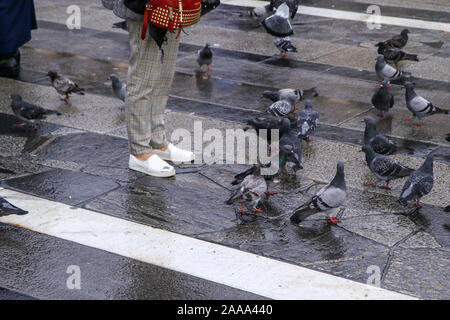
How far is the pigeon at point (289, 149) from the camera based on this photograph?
6.43 meters

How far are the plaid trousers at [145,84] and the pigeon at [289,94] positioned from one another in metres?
2.36

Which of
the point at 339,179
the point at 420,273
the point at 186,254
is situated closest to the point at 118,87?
the point at 339,179

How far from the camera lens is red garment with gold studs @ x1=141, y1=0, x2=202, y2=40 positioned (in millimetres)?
5633

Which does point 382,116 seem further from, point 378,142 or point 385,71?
point 378,142

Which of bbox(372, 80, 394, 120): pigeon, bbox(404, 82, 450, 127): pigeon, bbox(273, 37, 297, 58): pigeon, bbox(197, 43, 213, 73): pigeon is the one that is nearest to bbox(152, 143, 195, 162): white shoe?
bbox(372, 80, 394, 120): pigeon

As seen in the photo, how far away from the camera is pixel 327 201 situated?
5.53m

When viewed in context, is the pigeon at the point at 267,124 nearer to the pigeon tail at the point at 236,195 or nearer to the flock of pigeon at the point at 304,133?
the flock of pigeon at the point at 304,133

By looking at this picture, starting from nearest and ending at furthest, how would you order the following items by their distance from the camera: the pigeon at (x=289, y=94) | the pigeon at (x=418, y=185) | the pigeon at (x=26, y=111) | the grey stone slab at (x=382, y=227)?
1. the grey stone slab at (x=382, y=227)
2. the pigeon at (x=418, y=185)
3. the pigeon at (x=26, y=111)
4. the pigeon at (x=289, y=94)

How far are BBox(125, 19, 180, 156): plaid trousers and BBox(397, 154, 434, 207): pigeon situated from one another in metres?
2.41

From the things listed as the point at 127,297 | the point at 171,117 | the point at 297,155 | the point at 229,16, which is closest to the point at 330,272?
the point at 127,297

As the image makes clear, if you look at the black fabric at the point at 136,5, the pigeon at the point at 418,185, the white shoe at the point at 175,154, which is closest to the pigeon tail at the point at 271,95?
the white shoe at the point at 175,154

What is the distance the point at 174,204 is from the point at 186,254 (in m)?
0.92

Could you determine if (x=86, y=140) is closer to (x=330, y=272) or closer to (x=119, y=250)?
(x=119, y=250)
